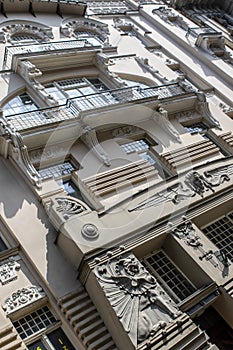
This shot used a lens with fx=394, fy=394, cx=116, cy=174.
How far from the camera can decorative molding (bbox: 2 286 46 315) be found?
12062mm

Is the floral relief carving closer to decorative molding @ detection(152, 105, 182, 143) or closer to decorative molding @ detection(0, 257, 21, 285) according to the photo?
decorative molding @ detection(0, 257, 21, 285)

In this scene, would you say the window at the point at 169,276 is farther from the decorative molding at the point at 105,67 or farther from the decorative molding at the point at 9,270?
the decorative molding at the point at 105,67

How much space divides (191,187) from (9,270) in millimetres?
7255

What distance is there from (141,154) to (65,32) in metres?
11.4

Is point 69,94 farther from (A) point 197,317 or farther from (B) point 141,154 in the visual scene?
(A) point 197,317

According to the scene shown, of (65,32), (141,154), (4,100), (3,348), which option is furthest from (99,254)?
(65,32)

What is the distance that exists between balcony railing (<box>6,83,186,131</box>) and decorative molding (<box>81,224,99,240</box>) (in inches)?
232

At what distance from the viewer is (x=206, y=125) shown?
21.0 meters

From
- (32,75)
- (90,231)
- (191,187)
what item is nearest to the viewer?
(90,231)

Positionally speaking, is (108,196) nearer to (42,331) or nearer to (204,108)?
(42,331)

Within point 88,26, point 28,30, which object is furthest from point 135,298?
point 88,26

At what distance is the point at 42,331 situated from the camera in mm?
11945

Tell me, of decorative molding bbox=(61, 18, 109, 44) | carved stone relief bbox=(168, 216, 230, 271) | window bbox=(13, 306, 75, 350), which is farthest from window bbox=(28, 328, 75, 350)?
decorative molding bbox=(61, 18, 109, 44)

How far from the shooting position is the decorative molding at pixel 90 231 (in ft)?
40.9
